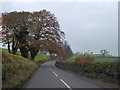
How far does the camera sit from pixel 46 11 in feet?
248

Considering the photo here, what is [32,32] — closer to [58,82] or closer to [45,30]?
[45,30]

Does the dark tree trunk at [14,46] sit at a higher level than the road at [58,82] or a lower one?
higher

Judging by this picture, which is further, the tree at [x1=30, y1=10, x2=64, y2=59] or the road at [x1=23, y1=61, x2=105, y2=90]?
the tree at [x1=30, y1=10, x2=64, y2=59]

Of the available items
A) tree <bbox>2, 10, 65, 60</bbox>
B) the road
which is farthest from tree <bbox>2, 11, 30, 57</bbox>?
the road

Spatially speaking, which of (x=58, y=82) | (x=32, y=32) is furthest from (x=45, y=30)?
(x=58, y=82)

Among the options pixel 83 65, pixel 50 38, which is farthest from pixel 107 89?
pixel 50 38

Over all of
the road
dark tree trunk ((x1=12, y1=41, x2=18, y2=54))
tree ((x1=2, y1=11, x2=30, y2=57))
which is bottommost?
the road

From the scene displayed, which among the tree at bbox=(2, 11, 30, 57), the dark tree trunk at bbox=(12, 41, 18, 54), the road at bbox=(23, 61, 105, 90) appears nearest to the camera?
the road at bbox=(23, 61, 105, 90)

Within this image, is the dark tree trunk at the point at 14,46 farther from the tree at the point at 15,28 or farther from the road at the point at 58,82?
the road at the point at 58,82

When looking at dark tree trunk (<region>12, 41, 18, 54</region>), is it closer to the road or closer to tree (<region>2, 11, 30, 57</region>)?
tree (<region>2, 11, 30, 57</region>)

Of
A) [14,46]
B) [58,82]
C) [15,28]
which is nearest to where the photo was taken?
[58,82]

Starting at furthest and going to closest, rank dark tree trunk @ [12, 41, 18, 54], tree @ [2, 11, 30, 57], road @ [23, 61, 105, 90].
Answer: dark tree trunk @ [12, 41, 18, 54] → tree @ [2, 11, 30, 57] → road @ [23, 61, 105, 90]

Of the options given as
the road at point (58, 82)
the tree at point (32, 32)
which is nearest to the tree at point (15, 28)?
the tree at point (32, 32)

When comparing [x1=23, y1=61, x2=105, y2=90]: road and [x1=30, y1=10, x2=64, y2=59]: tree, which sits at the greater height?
[x1=30, y1=10, x2=64, y2=59]: tree
